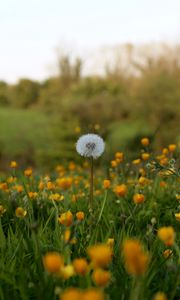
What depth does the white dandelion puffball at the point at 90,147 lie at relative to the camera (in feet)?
7.48

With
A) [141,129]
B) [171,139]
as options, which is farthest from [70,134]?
[171,139]

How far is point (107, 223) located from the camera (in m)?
2.04

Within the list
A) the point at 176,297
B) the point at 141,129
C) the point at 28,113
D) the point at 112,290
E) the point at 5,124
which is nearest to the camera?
the point at 112,290

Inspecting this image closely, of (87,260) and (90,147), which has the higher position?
(90,147)

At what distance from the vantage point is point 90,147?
2299 millimetres

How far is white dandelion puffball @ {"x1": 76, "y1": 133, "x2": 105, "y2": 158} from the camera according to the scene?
2279 mm

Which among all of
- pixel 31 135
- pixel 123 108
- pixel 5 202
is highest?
pixel 5 202

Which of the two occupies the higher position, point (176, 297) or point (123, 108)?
point (176, 297)

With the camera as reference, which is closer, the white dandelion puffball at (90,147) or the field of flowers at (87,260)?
the field of flowers at (87,260)

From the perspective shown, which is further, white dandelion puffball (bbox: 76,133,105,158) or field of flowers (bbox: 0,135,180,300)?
white dandelion puffball (bbox: 76,133,105,158)

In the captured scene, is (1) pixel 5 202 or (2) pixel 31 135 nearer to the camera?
(1) pixel 5 202

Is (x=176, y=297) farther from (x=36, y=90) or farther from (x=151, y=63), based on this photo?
(x=36, y=90)

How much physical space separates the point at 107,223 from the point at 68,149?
12.5 metres

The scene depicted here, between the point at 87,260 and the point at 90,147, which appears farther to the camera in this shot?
the point at 90,147
